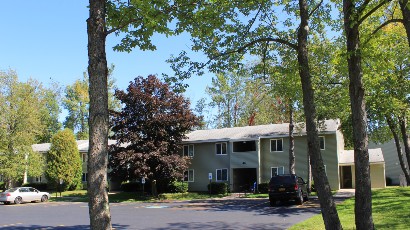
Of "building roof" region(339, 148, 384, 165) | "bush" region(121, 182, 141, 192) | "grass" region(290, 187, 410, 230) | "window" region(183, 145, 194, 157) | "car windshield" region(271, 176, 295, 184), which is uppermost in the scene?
"window" region(183, 145, 194, 157)

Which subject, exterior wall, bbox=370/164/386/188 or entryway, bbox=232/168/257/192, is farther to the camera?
entryway, bbox=232/168/257/192

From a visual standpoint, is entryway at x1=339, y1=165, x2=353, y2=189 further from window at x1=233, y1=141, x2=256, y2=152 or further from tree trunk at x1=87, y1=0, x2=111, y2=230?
tree trunk at x1=87, y1=0, x2=111, y2=230

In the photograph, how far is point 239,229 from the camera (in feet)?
49.7

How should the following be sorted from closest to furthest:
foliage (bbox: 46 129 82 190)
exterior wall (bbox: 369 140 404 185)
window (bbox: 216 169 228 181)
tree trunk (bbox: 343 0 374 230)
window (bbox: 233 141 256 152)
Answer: tree trunk (bbox: 343 0 374 230) → window (bbox: 233 141 256 152) → window (bbox: 216 169 228 181) → foliage (bbox: 46 129 82 190) → exterior wall (bbox: 369 140 404 185)

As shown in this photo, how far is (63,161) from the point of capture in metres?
43.3

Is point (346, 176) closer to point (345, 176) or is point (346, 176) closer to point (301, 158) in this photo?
point (345, 176)

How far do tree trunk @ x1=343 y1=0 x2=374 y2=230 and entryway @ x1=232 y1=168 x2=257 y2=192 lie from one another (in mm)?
30982

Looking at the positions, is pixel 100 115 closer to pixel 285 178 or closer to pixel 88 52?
pixel 88 52

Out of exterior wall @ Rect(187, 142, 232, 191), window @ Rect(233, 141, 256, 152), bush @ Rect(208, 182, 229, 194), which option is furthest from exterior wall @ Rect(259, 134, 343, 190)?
bush @ Rect(208, 182, 229, 194)

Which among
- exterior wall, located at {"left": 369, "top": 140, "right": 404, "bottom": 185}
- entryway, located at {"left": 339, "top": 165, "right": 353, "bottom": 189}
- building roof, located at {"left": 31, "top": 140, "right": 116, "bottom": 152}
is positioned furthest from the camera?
building roof, located at {"left": 31, "top": 140, "right": 116, "bottom": 152}

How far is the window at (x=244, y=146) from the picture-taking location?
40.0m

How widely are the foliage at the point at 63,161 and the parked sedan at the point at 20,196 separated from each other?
6.61m

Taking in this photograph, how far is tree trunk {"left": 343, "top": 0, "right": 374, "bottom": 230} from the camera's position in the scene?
9.38 metres

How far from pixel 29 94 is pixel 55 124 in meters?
31.4
